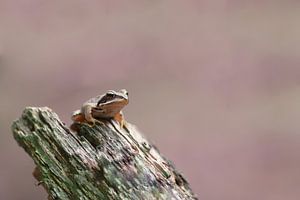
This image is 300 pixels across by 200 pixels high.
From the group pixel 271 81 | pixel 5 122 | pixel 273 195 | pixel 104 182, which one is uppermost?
pixel 5 122

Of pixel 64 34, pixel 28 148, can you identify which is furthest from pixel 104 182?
pixel 64 34

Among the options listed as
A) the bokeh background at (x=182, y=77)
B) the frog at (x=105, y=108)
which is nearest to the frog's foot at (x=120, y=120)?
the frog at (x=105, y=108)

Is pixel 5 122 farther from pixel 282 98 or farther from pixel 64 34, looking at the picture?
pixel 282 98

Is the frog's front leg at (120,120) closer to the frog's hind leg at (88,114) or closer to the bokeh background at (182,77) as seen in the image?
the frog's hind leg at (88,114)

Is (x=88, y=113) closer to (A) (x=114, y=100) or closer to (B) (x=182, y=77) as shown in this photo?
(A) (x=114, y=100)

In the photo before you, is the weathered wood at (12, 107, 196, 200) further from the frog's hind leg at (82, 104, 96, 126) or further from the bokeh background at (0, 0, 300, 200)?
the bokeh background at (0, 0, 300, 200)

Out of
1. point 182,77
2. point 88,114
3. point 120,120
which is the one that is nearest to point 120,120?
point 120,120
